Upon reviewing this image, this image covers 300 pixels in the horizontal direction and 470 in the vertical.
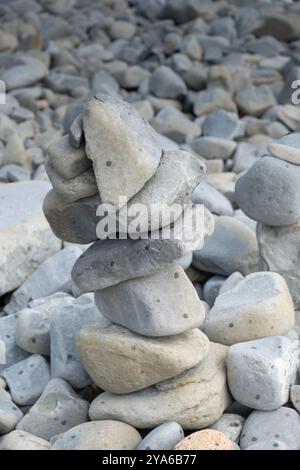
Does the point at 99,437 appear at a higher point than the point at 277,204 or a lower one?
lower

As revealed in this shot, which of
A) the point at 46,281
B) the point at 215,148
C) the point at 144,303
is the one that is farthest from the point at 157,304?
the point at 215,148

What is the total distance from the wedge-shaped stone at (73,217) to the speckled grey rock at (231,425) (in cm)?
75

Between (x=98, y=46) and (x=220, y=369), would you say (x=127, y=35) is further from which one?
(x=220, y=369)

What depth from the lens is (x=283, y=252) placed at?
11.8 feet

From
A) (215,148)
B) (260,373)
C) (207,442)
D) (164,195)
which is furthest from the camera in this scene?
(215,148)

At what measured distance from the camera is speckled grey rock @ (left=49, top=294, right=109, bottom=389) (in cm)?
318

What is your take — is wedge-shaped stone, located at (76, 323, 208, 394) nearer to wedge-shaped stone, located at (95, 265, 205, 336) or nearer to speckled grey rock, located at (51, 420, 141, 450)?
wedge-shaped stone, located at (95, 265, 205, 336)

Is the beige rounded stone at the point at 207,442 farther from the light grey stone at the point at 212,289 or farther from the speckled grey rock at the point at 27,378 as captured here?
the light grey stone at the point at 212,289

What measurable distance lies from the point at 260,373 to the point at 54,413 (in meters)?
0.73

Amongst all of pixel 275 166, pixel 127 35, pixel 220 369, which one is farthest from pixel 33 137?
pixel 220 369

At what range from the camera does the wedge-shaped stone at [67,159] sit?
2.74 meters

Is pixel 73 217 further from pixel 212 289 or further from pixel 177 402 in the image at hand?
pixel 212 289

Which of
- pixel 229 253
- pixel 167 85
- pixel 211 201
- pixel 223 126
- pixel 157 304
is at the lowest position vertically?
pixel 167 85
